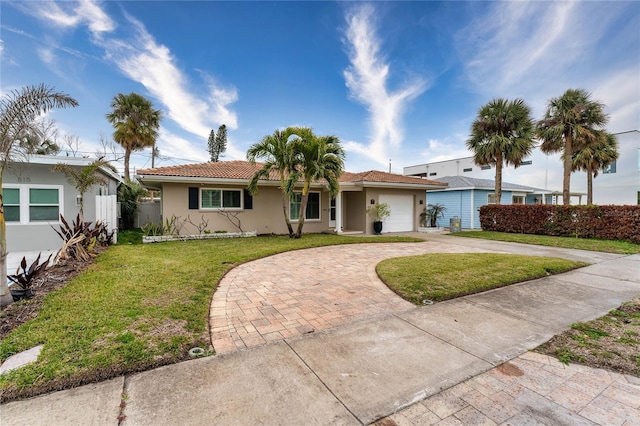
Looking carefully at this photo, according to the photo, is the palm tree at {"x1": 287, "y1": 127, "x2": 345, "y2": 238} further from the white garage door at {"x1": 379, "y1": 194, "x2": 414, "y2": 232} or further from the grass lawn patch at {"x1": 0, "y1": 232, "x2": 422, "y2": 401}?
the grass lawn patch at {"x1": 0, "y1": 232, "x2": 422, "y2": 401}

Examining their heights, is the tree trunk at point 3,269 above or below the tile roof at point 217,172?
below

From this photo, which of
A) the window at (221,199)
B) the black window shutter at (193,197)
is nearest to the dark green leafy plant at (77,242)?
the black window shutter at (193,197)

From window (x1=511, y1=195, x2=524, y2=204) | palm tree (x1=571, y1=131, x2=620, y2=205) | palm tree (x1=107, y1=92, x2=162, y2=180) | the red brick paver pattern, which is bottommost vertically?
the red brick paver pattern

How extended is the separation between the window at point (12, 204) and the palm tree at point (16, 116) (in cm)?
696

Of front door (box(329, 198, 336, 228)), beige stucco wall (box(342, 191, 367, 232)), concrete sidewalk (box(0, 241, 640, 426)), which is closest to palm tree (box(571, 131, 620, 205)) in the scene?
beige stucco wall (box(342, 191, 367, 232))

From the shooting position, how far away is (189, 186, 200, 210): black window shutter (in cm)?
1220

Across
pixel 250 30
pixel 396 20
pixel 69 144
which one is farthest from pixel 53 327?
pixel 69 144

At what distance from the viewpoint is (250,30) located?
10.2m

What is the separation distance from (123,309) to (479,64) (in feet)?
48.6

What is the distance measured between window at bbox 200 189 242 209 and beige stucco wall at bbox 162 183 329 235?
23 centimetres

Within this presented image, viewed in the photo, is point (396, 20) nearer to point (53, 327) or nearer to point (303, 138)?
point (303, 138)

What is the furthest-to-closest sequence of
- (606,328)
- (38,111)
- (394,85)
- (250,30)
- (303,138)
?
(394,85), (303,138), (250,30), (38,111), (606,328)

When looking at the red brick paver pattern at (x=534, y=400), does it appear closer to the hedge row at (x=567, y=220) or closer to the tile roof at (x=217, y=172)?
the tile roof at (x=217, y=172)

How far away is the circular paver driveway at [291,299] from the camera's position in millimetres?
3686
